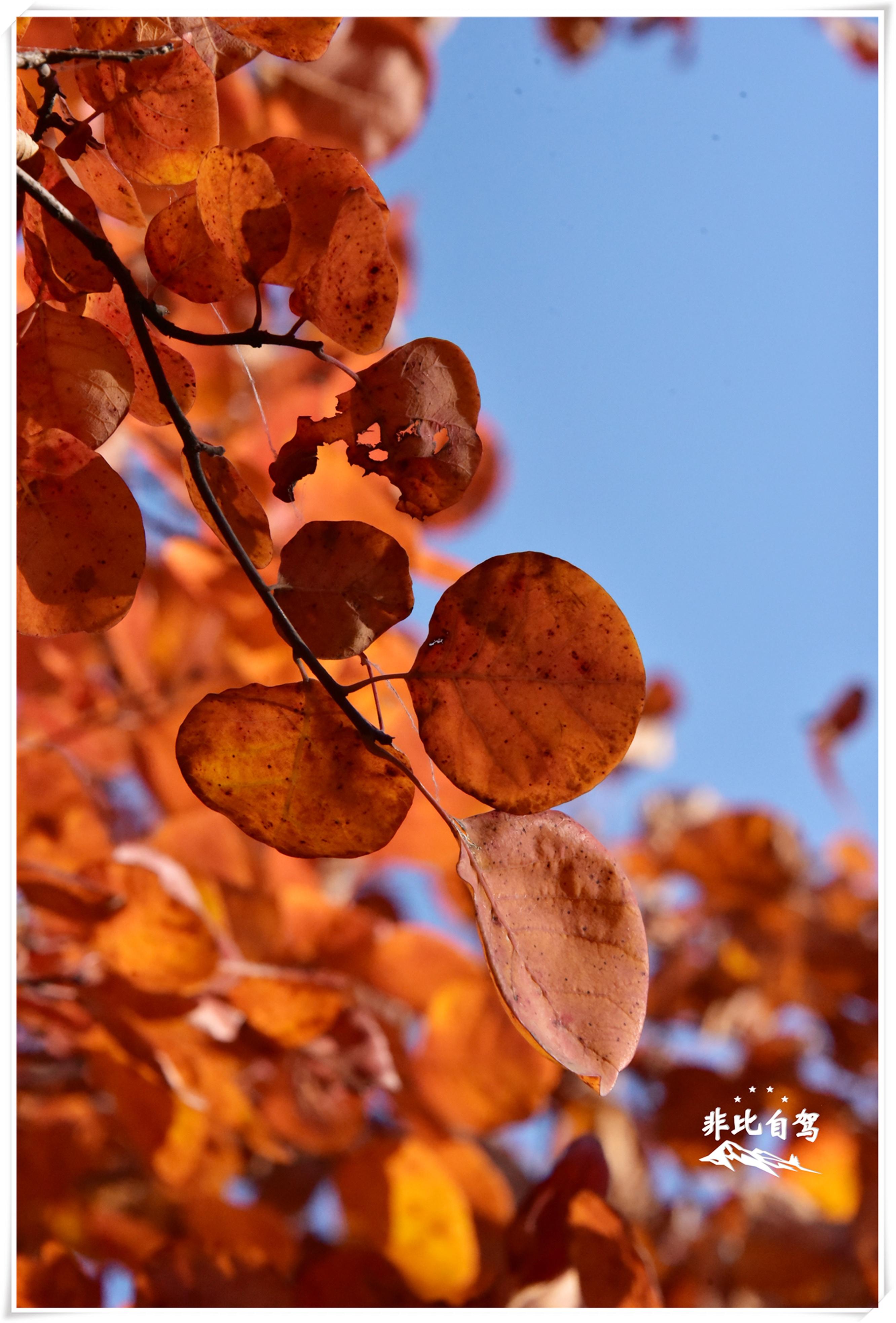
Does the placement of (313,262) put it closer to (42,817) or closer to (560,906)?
(560,906)

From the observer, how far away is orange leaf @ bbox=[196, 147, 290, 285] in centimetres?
20

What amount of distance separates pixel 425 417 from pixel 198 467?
2.0 inches

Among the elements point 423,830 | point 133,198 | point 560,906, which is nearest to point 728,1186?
point 423,830

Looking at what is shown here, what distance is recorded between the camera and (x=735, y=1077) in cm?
85

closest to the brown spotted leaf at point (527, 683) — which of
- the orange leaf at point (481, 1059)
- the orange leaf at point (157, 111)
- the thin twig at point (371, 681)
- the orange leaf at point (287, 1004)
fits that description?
the thin twig at point (371, 681)

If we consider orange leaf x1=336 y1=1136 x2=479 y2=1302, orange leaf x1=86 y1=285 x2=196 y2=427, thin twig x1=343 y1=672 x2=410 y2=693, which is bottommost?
orange leaf x1=336 y1=1136 x2=479 y2=1302

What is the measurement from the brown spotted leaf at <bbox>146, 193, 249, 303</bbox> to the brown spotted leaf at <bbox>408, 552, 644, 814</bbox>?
0.32 ft

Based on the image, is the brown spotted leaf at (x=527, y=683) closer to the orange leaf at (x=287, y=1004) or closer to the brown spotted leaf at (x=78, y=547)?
the brown spotted leaf at (x=78, y=547)

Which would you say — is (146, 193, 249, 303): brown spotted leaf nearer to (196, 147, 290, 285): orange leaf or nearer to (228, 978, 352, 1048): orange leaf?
(196, 147, 290, 285): orange leaf

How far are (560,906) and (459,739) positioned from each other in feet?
0.14

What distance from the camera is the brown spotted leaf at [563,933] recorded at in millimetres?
181

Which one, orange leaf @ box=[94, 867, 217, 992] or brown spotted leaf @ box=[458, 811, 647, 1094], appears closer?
brown spotted leaf @ box=[458, 811, 647, 1094]

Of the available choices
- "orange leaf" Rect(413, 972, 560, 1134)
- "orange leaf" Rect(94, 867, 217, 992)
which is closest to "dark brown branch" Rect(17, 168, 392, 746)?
"orange leaf" Rect(94, 867, 217, 992)

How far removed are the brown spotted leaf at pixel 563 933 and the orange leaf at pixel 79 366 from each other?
0.13 meters
